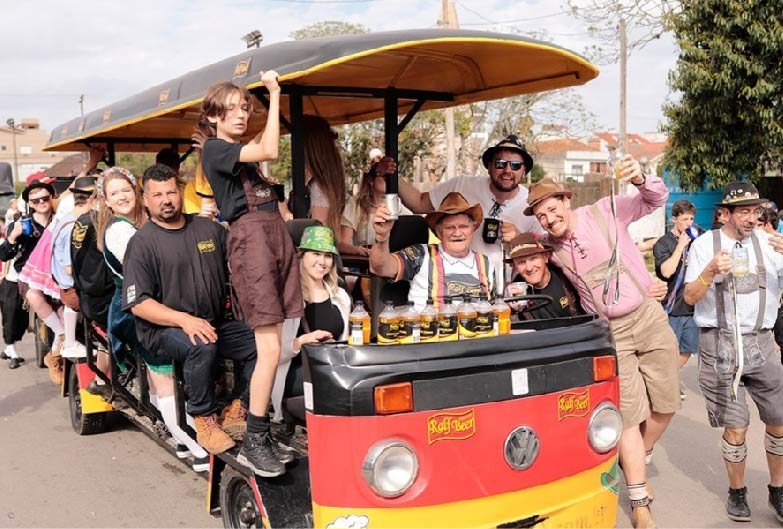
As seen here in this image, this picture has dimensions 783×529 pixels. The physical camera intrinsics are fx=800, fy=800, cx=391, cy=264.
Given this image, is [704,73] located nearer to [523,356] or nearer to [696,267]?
[696,267]

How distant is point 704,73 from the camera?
49.0 feet

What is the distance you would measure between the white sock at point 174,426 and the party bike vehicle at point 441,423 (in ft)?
1.77

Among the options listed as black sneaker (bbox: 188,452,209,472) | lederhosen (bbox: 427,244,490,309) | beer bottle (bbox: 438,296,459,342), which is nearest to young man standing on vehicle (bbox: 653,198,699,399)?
lederhosen (bbox: 427,244,490,309)

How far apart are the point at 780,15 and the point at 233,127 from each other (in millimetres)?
13707

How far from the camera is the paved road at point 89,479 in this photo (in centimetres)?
496

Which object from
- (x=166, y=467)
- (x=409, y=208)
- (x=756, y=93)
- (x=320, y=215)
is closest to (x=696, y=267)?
(x=409, y=208)

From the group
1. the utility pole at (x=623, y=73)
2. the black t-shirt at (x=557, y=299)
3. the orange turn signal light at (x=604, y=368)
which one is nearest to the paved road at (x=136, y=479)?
the black t-shirt at (x=557, y=299)

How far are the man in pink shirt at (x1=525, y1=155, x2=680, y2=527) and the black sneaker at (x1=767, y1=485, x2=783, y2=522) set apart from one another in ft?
2.74

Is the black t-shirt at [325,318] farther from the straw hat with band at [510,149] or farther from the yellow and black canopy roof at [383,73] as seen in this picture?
the straw hat with band at [510,149]

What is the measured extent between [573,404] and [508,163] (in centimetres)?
195

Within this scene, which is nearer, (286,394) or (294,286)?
(294,286)

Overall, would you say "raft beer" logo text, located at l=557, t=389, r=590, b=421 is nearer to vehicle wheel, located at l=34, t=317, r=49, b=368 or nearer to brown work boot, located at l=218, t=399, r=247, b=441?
brown work boot, located at l=218, t=399, r=247, b=441

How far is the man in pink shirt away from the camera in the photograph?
14.1 feet

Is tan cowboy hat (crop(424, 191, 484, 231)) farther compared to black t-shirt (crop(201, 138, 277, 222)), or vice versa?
tan cowboy hat (crop(424, 191, 484, 231))
